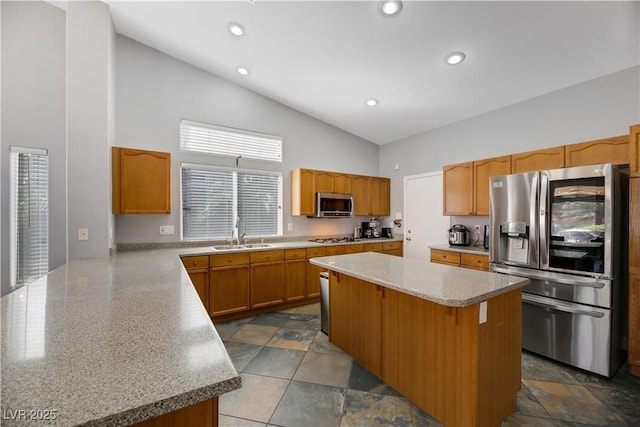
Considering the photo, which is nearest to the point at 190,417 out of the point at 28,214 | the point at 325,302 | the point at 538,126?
the point at 325,302

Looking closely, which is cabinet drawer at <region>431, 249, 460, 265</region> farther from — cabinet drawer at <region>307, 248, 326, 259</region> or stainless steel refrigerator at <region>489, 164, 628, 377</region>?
cabinet drawer at <region>307, 248, 326, 259</region>

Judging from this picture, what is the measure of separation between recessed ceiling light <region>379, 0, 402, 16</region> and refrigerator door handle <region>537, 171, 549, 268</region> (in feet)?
6.72

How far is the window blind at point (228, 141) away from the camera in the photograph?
3709 millimetres

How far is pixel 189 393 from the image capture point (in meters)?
0.63

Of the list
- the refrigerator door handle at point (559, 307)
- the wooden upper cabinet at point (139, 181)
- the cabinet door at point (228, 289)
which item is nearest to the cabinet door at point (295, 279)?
the cabinet door at point (228, 289)

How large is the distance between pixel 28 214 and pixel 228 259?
2.15 m

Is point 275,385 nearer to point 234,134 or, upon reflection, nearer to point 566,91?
point 234,134

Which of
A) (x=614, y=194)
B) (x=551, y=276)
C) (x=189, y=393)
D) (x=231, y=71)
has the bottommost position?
(x=551, y=276)

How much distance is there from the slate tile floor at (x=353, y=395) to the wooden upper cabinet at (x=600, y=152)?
6.21 feet

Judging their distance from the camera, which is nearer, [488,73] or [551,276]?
[551,276]

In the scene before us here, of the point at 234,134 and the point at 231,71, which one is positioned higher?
the point at 231,71

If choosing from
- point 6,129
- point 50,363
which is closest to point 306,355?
point 50,363

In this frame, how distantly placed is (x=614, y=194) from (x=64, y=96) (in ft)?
18.5

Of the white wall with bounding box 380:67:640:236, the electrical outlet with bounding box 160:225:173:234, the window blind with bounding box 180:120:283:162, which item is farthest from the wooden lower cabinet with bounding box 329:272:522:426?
the window blind with bounding box 180:120:283:162
